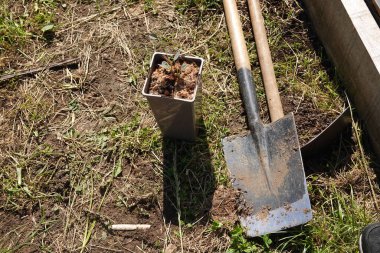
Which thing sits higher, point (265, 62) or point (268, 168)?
point (265, 62)

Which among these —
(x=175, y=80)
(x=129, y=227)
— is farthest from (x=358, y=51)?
(x=129, y=227)

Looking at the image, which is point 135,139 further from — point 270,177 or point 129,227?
point 270,177

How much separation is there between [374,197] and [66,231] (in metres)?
1.98

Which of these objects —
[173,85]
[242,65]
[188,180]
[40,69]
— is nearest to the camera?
[173,85]

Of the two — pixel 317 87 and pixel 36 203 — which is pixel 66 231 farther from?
pixel 317 87

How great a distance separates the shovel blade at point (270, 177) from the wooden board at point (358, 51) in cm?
55

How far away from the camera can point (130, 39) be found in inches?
127

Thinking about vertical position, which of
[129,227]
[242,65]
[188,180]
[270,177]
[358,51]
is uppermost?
[358,51]

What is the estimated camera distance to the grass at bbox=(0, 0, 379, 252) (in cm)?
249

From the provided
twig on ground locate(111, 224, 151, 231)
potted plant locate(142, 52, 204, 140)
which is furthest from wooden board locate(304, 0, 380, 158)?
twig on ground locate(111, 224, 151, 231)

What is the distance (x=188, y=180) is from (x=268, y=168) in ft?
1.78

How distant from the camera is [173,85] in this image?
2.29 metres

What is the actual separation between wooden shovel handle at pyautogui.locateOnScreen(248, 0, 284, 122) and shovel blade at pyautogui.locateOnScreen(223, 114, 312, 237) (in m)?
0.14

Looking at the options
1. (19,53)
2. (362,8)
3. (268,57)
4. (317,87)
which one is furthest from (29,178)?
(362,8)
